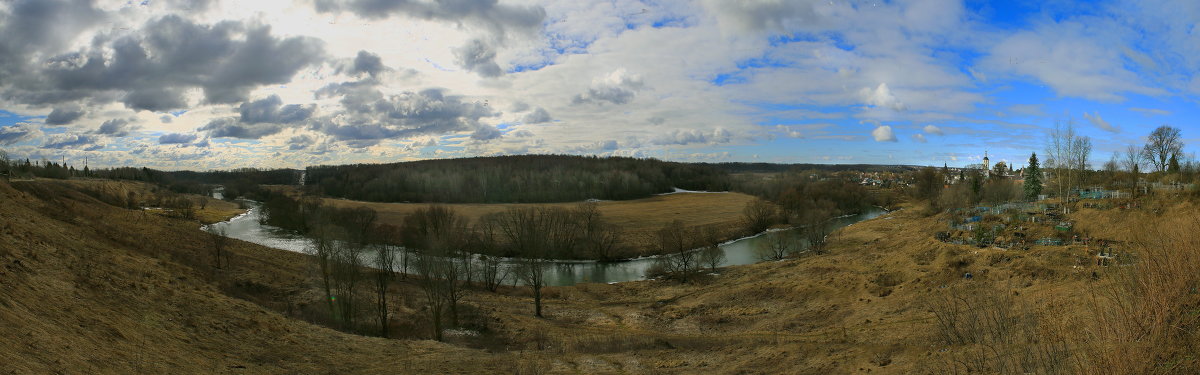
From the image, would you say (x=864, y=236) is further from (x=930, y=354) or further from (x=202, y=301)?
(x=202, y=301)

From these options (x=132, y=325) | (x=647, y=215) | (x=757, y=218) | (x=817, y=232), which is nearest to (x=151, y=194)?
(x=647, y=215)

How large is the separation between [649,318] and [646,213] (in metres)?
54.1

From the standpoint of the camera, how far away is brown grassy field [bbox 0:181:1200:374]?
23.8 ft

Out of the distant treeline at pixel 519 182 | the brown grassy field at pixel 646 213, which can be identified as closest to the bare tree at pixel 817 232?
the brown grassy field at pixel 646 213

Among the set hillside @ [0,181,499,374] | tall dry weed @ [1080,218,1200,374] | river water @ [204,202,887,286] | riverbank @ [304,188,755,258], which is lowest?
river water @ [204,202,887,286]

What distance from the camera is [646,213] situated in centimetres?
7994

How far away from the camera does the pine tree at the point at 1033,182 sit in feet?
180

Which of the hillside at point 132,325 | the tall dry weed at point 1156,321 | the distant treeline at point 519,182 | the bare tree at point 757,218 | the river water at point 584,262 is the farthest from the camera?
the distant treeline at point 519,182

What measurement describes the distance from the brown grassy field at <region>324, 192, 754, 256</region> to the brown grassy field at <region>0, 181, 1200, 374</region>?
2888cm

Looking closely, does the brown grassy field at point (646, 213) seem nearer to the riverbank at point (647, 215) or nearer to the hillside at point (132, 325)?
→ the riverbank at point (647, 215)

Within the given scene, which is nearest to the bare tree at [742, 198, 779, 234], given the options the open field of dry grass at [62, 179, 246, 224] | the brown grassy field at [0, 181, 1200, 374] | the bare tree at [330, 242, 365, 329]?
the brown grassy field at [0, 181, 1200, 374]

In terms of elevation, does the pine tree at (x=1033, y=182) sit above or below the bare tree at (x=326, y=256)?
above

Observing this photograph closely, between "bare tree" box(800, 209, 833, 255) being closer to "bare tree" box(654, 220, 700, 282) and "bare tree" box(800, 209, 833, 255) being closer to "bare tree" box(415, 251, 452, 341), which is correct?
"bare tree" box(654, 220, 700, 282)

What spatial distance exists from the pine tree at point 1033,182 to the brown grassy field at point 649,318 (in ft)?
100
